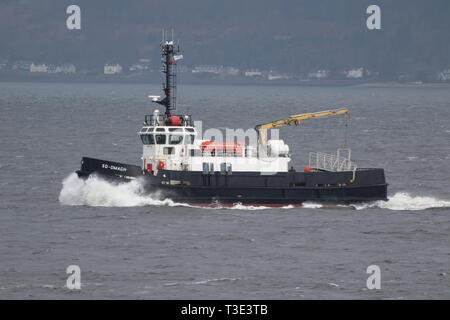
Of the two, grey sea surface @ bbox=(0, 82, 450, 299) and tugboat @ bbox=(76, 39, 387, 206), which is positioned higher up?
tugboat @ bbox=(76, 39, 387, 206)

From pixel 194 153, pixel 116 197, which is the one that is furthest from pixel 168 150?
pixel 116 197

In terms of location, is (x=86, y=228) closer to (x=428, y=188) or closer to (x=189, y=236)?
(x=189, y=236)

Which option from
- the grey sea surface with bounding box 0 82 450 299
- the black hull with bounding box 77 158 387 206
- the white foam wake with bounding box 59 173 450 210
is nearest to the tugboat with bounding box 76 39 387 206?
the black hull with bounding box 77 158 387 206

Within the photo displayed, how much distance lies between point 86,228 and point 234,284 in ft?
41.3

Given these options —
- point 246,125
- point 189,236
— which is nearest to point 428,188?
point 189,236

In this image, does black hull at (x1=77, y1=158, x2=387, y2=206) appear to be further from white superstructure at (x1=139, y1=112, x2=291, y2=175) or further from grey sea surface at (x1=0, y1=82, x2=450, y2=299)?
white superstructure at (x1=139, y1=112, x2=291, y2=175)

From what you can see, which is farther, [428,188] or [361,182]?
[428,188]

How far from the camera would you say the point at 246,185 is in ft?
196

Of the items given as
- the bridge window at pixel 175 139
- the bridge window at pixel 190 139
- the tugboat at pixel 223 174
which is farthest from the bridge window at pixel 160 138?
the bridge window at pixel 190 139

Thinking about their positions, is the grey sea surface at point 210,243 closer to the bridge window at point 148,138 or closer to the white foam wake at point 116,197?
the white foam wake at point 116,197

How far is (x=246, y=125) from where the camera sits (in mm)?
126125

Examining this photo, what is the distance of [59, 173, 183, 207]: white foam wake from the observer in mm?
59781

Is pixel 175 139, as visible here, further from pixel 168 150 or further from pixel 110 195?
pixel 110 195

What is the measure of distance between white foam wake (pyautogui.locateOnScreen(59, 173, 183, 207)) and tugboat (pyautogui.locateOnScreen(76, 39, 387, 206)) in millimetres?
330
